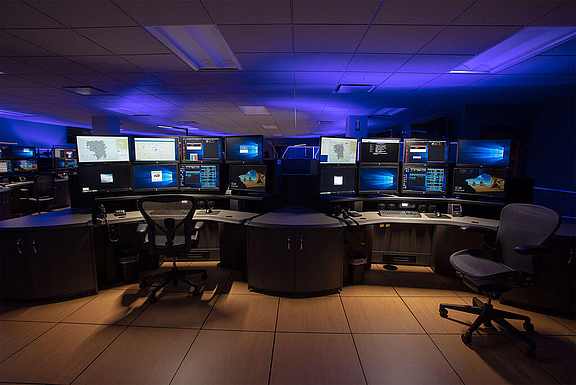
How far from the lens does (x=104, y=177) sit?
2961 millimetres

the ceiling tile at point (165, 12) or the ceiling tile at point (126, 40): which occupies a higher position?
the ceiling tile at point (126, 40)

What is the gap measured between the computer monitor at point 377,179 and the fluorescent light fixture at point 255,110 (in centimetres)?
436

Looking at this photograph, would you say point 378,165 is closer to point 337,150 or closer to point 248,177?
point 337,150

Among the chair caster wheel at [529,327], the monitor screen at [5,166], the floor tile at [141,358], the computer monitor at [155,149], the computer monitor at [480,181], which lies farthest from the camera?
the monitor screen at [5,166]

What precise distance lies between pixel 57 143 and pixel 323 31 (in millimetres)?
13277

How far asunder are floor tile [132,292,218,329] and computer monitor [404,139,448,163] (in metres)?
2.98

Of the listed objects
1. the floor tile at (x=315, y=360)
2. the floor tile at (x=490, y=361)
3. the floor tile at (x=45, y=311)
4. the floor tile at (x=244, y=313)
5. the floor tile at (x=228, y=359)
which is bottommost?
the floor tile at (x=490, y=361)

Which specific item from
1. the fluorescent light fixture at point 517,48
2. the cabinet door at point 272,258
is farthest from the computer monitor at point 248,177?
the fluorescent light fixture at point 517,48

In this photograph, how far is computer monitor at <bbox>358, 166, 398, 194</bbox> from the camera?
3.20 m

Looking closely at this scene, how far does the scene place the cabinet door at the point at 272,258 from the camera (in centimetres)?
249

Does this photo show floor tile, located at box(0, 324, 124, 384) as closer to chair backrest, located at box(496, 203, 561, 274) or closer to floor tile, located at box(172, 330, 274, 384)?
floor tile, located at box(172, 330, 274, 384)

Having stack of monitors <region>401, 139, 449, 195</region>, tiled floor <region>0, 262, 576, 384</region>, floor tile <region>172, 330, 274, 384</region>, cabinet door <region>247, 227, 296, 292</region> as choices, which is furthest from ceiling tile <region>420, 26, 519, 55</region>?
floor tile <region>172, 330, 274, 384</region>

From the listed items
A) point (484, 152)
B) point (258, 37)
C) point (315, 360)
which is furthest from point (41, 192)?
point (484, 152)

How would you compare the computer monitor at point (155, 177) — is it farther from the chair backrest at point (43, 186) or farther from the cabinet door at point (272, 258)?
the chair backrest at point (43, 186)
